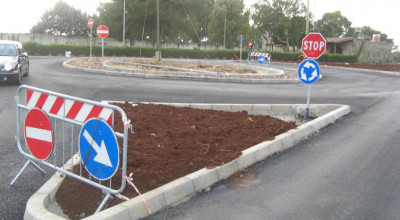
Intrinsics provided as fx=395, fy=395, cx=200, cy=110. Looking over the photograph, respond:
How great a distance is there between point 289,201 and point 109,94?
31.4 feet

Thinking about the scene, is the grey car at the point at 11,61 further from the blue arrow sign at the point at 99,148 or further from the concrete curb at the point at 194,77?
the blue arrow sign at the point at 99,148

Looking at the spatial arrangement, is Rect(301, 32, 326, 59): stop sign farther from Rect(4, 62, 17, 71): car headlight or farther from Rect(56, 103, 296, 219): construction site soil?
Rect(4, 62, 17, 71): car headlight

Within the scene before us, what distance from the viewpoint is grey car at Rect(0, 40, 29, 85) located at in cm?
1384

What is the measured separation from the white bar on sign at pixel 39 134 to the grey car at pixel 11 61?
9924 millimetres

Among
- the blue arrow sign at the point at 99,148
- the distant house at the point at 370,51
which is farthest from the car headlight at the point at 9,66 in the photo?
the distant house at the point at 370,51

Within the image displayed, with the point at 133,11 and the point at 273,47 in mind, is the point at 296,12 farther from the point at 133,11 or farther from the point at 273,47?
the point at 133,11

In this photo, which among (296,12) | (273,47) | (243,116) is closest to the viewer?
(243,116)

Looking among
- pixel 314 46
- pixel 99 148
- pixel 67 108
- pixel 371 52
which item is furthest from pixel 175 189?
pixel 371 52

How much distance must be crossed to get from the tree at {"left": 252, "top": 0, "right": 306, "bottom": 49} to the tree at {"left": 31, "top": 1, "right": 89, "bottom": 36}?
40.1 metres

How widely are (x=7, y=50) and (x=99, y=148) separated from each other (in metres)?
12.8

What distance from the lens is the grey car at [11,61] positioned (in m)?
13.8

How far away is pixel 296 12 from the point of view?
286 feet

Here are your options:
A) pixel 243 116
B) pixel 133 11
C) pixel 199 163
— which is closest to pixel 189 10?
pixel 133 11

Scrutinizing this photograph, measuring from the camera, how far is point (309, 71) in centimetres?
975
